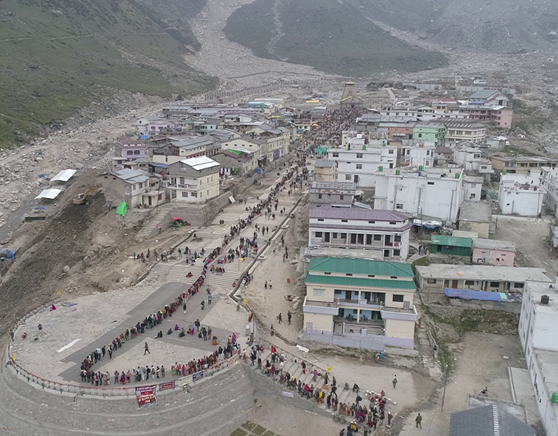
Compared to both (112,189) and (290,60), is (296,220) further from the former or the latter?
(290,60)

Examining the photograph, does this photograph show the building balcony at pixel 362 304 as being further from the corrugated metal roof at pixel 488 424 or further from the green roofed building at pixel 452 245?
the green roofed building at pixel 452 245

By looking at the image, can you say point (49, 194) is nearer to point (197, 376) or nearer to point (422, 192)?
point (422, 192)

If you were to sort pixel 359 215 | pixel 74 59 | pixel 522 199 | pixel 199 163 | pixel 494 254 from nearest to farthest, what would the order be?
pixel 359 215, pixel 494 254, pixel 522 199, pixel 199 163, pixel 74 59

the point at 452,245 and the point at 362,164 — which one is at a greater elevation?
the point at 362,164

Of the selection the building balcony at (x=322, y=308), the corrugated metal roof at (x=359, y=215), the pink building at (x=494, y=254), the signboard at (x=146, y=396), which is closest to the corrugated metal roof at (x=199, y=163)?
the corrugated metal roof at (x=359, y=215)

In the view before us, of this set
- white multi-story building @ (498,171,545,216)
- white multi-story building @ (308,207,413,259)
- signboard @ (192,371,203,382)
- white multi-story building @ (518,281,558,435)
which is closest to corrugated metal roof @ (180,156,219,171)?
white multi-story building @ (308,207,413,259)

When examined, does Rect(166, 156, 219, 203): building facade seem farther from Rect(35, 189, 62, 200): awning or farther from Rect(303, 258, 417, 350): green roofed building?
Rect(303, 258, 417, 350): green roofed building

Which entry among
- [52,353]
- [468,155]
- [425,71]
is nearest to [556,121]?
[468,155]

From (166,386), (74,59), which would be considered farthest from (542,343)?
(74,59)
